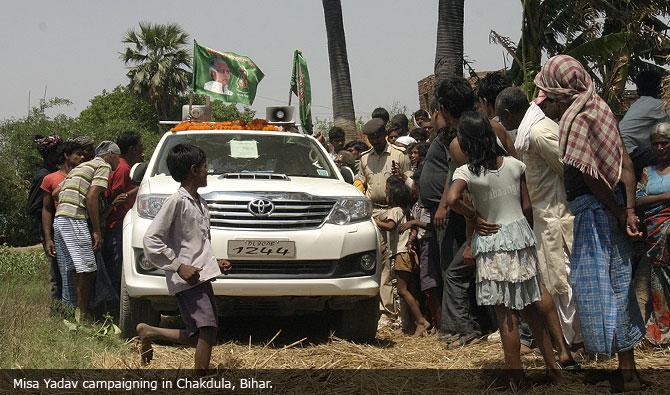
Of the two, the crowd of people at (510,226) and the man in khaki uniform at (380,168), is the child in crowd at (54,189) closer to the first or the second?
the crowd of people at (510,226)

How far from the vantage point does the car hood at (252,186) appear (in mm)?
7570

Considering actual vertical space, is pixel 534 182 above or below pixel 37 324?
above

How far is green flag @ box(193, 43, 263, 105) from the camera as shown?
498 inches

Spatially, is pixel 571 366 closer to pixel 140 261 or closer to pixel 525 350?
pixel 525 350

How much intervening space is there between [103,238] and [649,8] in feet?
44.5

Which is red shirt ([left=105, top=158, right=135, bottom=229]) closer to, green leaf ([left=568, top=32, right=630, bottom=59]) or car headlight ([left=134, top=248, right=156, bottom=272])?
car headlight ([left=134, top=248, right=156, bottom=272])

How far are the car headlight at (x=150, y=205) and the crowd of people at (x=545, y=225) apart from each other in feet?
7.37

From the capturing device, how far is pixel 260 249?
734 cm

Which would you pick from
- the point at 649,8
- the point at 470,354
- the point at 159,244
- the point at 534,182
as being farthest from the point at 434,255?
Result: the point at 649,8

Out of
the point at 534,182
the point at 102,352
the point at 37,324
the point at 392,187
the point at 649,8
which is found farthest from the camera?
the point at 649,8

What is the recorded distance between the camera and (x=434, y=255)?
8648 mm

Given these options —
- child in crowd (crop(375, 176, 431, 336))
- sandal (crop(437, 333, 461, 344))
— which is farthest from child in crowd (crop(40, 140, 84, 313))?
sandal (crop(437, 333, 461, 344))

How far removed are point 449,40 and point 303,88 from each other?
121 inches

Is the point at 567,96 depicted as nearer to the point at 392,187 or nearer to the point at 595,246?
the point at 595,246
